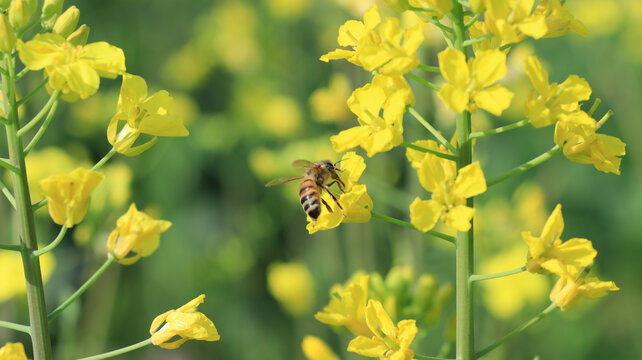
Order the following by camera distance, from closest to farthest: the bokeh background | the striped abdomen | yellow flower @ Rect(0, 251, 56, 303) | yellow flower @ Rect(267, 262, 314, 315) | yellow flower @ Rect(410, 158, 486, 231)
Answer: yellow flower @ Rect(410, 158, 486, 231), the striped abdomen, yellow flower @ Rect(0, 251, 56, 303), yellow flower @ Rect(267, 262, 314, 315), the bokeh background

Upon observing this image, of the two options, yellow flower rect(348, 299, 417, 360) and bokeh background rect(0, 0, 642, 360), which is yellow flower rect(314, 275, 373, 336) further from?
bokeh background rect(0, 0, 642, 360)

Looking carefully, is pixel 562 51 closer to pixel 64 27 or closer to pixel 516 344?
pixel 516 344

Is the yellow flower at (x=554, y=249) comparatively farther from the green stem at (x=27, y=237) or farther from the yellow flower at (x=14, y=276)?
the yellow flower at (x=14, y=276)

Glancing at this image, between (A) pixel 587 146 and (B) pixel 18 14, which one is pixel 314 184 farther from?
(B) pixel 18 14

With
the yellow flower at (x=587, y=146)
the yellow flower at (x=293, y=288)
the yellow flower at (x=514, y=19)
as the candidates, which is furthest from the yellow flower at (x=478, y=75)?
the yellow flower at (x=293, y=288)

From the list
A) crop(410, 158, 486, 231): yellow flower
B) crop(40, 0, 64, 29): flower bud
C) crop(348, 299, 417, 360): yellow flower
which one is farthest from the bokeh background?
crop(410, 158, 486, 231): yellow flower
